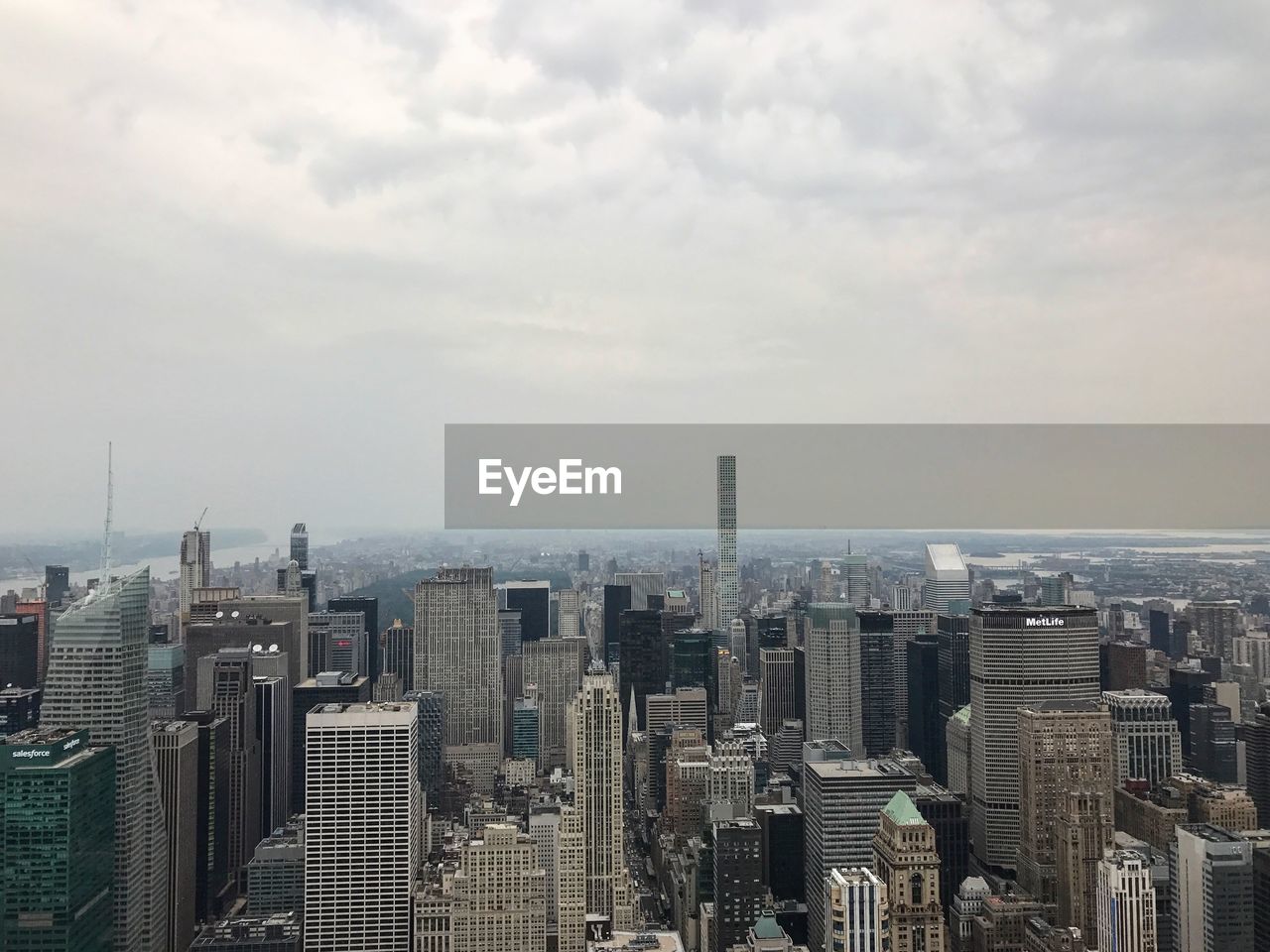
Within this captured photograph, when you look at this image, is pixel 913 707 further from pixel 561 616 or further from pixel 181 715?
pixel 181 715

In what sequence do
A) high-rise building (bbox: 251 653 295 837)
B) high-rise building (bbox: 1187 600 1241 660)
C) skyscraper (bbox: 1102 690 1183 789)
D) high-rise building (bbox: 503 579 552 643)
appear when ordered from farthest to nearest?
high-rise building (bbox: 503 579 552 643)
high-rise building (bbox: 251 653 295 837)
skyscraper (bbox: 1102 690 1183 789)
high-rise building (bbox: 1187 600 1241 660)

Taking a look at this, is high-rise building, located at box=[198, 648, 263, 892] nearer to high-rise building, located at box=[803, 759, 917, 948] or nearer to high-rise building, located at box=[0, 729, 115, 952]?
high-rise building, located at box=[0, 729, 115, 952]

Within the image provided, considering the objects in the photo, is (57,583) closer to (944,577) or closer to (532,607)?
(532,607)

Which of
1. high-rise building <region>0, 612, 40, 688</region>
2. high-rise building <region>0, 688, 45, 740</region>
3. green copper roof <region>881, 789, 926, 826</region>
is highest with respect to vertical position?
high-rise building <region>0, 612, 40, 688</region>

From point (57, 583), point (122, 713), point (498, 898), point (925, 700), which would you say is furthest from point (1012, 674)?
point (57, 583)

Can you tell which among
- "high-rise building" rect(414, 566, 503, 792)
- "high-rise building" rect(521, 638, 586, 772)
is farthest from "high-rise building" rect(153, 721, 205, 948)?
"high-rise building" rect(521, 638, 586, 772)

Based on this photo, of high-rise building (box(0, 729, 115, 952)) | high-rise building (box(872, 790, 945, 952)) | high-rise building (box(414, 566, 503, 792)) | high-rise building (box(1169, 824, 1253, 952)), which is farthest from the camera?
high-rise building (box(414, 566, 503, 792))

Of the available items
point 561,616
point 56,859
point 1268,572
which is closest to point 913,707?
point 561,616
